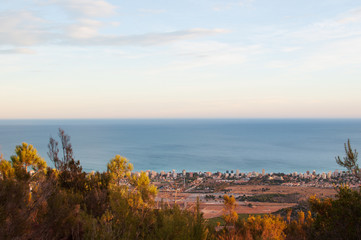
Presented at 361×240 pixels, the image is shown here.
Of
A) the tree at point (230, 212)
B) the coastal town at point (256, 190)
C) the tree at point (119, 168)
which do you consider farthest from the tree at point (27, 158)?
the coastal town at point (256, 190)

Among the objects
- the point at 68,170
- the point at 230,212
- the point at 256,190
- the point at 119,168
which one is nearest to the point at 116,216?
the point at 230,212

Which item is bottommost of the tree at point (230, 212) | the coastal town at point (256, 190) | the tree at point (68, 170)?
the coastal town at point (256, 190)

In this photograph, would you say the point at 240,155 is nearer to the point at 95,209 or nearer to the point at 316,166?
the point at 316,166

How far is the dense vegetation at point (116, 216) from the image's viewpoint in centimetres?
532

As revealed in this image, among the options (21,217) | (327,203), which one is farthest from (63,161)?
(327,203)

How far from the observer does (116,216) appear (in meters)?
7.11

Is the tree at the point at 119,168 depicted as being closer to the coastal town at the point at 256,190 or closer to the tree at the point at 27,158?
the tree at the point at 27,158

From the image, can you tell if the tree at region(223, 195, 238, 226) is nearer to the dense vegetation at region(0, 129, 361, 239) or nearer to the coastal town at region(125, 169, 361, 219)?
the dense vegetation at region(0, 129, 361, 239)

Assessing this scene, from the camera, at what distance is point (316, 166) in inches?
2665

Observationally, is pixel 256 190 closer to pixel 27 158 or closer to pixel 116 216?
pixel 27 158

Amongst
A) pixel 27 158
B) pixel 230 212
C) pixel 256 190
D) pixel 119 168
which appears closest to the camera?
pixel 230 212

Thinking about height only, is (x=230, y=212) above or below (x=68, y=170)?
below

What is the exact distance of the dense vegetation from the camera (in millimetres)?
5324

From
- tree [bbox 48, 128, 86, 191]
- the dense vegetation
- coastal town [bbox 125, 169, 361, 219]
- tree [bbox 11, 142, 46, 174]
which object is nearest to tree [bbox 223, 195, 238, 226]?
the dense vegetation
